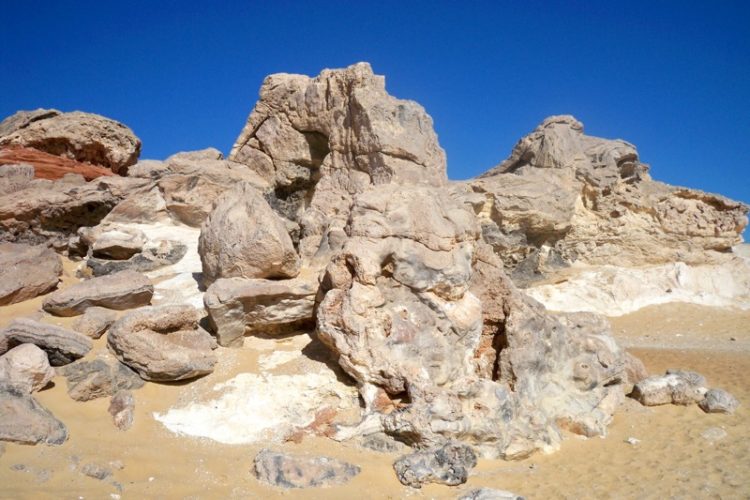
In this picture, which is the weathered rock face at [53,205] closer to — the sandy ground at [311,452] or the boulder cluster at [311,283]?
the boulder cluster at [311,283]

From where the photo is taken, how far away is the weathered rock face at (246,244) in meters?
6.50

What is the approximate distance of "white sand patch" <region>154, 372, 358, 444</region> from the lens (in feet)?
16.7

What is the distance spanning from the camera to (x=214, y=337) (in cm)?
624

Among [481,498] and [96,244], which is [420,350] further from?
[96,244]

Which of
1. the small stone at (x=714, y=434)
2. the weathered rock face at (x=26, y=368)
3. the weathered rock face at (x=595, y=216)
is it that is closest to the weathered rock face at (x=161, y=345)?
the weathered rock face at (x=26, y=368)

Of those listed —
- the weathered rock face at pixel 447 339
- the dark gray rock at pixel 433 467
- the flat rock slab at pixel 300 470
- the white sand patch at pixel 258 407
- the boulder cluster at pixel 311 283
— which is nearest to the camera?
the flat rock slab at pixel 300 470

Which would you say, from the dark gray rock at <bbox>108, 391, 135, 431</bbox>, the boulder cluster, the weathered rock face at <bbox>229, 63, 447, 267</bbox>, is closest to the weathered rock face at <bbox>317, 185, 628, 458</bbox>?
the boulder cluster

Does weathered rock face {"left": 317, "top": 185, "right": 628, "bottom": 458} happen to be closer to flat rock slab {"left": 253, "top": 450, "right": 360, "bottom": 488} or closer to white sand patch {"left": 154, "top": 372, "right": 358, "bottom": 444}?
white sand patch {"left": 154, "top": 372, "right": 358, "bottom": 444}

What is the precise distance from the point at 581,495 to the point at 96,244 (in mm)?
6815

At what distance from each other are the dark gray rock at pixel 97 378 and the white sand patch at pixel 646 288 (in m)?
9.95

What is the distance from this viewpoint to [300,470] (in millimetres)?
4570

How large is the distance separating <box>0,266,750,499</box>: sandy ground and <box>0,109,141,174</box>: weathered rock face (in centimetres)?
406

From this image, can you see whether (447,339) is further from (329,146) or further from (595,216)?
(595,216)

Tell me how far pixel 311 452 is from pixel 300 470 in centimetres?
39
